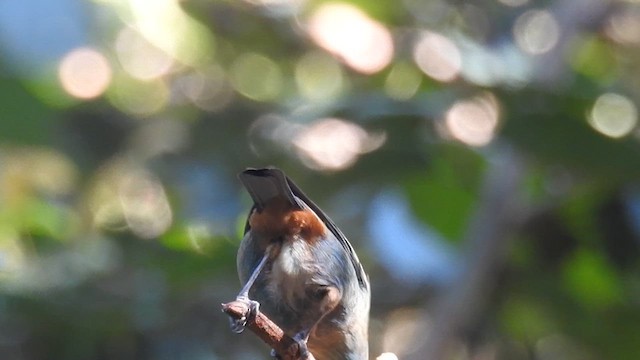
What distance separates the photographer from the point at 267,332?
158cm

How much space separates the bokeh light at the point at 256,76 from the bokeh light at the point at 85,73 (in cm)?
44

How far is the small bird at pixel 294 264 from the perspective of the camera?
2078 mm

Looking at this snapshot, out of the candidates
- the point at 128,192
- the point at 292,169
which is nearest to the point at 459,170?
the point at 292,169

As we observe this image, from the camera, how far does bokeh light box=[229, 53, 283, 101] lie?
150 inches

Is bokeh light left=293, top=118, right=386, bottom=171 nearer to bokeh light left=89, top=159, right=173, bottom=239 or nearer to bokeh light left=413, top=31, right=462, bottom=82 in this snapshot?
bokeh light left=413, top=31, right=462, bottom=82

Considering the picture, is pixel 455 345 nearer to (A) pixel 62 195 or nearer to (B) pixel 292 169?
(B) pixel 292 169

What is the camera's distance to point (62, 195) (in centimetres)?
378

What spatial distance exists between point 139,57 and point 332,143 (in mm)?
931

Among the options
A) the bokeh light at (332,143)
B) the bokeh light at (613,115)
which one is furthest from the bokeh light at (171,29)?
the bokeh light at (613,115)

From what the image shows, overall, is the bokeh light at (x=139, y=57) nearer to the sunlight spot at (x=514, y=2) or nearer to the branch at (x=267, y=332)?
the sunlight spot at (x=514, y=2)

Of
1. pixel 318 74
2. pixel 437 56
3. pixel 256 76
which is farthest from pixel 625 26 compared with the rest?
pixel 256 76

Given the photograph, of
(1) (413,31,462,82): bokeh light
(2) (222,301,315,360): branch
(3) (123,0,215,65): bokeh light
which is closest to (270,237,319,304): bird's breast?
(2) (222,301,315,360): branch

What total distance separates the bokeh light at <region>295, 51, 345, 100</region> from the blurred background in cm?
1

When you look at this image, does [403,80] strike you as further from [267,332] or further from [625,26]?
[267,332]
